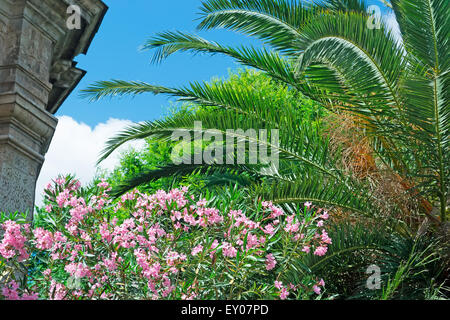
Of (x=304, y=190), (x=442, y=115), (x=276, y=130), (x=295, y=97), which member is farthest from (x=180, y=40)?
(x=295, y=97)

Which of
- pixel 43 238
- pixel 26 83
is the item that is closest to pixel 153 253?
pixel 43 238

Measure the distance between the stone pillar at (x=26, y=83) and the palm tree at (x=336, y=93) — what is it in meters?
1.54

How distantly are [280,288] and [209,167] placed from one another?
4.11 metres

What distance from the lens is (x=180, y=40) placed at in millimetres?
9641

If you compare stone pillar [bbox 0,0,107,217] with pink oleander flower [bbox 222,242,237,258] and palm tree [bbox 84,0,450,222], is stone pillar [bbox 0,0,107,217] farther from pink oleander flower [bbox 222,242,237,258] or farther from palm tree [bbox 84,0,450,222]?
pink oleander flower [bbox 222,242,237,258]

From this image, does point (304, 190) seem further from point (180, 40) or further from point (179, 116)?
point (180, 40)

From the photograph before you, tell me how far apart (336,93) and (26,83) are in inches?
172
